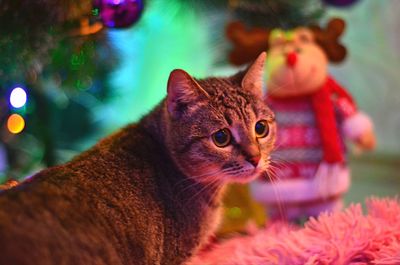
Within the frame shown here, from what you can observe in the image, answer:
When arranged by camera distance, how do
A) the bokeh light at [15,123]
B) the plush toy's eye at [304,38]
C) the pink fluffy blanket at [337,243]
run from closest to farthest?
the pink fluffy blanket at [337,243], the bokeh light at [15,123], the plush toy's eye at [304,38]

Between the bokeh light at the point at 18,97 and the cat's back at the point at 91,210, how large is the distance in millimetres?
283

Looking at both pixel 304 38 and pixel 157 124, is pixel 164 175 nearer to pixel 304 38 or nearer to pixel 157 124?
pixel 157 124

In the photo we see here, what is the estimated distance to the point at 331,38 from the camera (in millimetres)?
1237

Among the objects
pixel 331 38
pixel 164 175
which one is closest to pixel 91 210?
pixel 164 175

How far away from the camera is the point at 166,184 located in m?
0.85

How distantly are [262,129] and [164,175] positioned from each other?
224mm

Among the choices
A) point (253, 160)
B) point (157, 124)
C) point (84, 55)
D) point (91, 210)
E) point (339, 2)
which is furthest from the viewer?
point (339, 2)

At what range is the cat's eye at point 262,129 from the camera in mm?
899

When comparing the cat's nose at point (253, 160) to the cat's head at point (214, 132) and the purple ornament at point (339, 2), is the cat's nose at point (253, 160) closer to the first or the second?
the cat's head at point (214, 132)

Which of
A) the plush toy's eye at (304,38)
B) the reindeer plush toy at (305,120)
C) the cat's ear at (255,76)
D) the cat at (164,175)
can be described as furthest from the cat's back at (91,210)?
the plush toy's eye at (304,38)

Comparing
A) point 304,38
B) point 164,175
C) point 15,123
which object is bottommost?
point 164,175

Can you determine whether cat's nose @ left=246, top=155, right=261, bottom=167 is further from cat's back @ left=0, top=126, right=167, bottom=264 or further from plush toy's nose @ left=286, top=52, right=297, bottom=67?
plush toy's nose @ left=286, top=52, right=297, bottom=67

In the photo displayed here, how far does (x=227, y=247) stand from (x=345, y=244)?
0.34 m

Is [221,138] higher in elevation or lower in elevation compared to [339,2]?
lower
